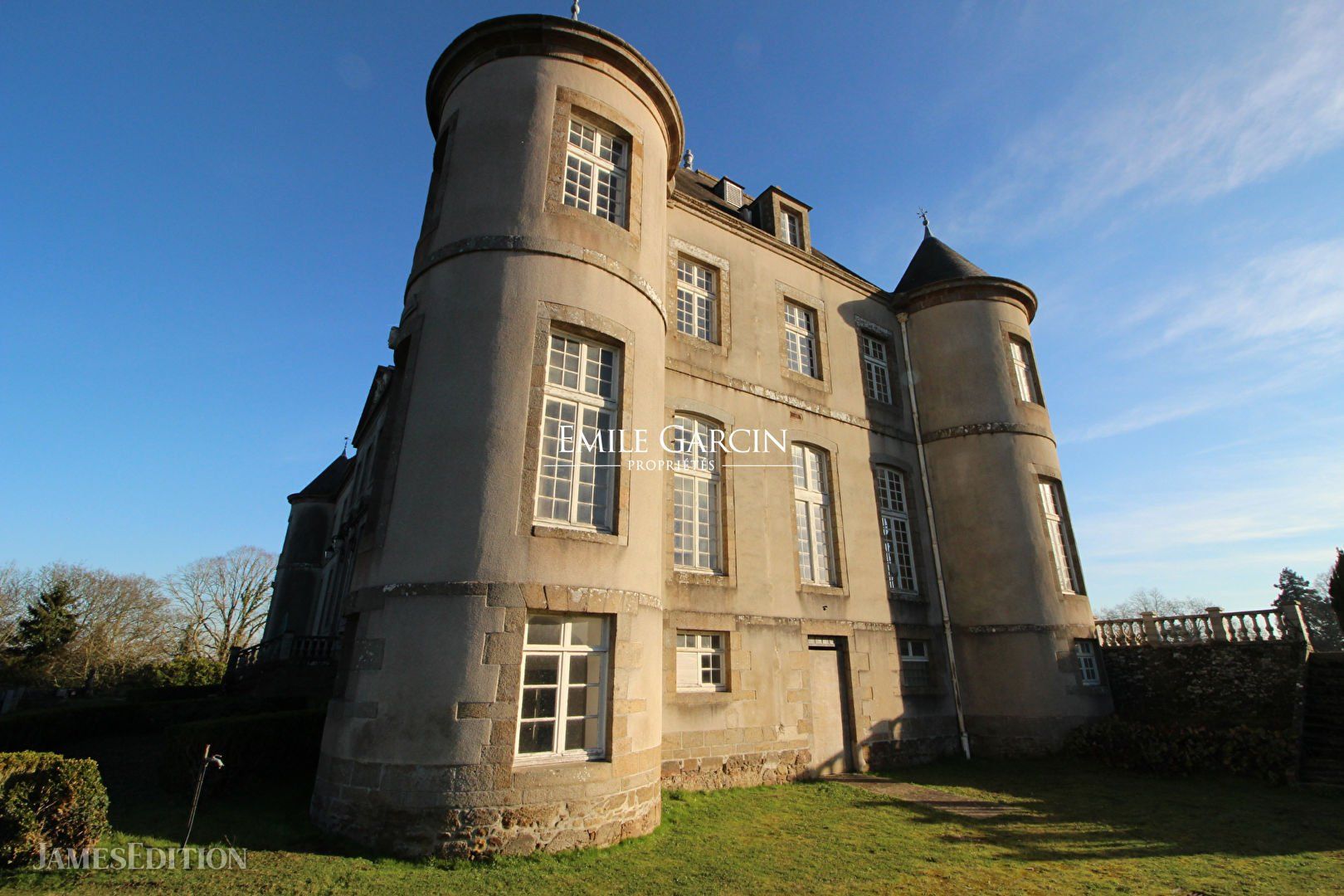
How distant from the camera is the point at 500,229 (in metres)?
8.44

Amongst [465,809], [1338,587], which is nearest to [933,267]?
[465,809]

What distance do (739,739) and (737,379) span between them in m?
6.31

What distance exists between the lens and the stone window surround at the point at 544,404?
738 centimetres

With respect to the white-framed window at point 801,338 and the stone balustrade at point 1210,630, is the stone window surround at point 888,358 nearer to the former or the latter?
the white-framed window at point 801,338

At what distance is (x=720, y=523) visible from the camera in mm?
10789

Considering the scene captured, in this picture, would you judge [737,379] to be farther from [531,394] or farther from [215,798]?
[215,798]

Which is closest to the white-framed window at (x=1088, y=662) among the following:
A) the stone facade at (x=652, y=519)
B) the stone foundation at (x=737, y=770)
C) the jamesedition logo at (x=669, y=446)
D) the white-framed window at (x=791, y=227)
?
the stone facade at (x=652, y=519)

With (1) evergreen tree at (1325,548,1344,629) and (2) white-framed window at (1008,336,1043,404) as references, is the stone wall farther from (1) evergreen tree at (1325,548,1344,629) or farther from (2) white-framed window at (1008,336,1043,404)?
(1) evergreen tree at (1325,548,1344,629)

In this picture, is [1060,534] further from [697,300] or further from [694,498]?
[697,300]

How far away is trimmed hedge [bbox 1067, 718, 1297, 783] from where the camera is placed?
10398 mm

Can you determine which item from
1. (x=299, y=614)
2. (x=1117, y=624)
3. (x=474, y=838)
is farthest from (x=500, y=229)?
(x=299, y=614)

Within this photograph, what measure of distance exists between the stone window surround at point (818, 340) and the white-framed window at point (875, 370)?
1348 mm

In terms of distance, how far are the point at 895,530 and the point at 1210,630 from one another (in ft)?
22.1

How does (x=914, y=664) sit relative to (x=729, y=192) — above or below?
below
